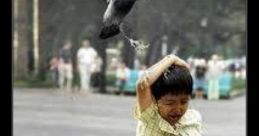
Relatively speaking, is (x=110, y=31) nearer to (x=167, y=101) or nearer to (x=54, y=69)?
(x=167, y=101)

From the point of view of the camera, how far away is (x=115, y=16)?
2.36 metres

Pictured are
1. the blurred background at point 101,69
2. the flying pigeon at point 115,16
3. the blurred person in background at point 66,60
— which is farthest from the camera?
the blurred person in background at point 66,60

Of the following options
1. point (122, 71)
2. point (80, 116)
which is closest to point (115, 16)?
point (122, 71)

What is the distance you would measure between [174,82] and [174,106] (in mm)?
71

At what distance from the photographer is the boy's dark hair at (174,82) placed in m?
2.11

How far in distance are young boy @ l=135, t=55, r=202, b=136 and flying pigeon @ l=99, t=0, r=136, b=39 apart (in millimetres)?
295

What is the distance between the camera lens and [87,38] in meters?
4.14

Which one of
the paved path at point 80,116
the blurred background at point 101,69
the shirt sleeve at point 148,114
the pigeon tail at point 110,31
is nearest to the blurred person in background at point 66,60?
the blurred background at point 101,69

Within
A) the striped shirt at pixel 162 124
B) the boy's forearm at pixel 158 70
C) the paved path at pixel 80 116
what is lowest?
the paved path at pixel 80 116

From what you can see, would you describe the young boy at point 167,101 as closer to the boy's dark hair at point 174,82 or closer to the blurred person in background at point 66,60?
the boy's dark hair at point 174,82

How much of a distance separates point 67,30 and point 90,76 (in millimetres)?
1302

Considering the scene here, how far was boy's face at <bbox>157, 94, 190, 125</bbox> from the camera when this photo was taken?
6.89ft

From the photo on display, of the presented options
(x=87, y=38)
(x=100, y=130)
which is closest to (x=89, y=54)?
(x=87, y=38)

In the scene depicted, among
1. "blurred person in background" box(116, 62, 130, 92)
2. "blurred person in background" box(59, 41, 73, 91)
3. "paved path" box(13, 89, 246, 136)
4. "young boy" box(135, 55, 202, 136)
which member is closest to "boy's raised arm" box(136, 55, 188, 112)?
"young boy" box(135, 55, 202, 136)
